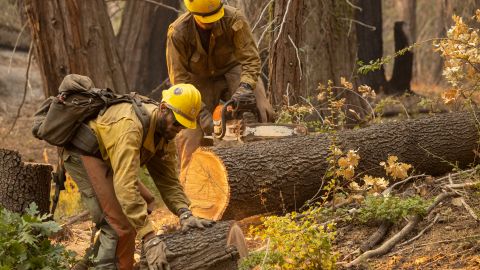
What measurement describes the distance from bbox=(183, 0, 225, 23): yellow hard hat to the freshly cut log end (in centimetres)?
138

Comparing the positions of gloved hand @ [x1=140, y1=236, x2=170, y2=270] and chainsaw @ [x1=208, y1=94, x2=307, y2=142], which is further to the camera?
chainsaw @ [x1=208, y1=94, x2=307, y2=142]

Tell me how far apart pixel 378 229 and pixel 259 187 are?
131 centimetres

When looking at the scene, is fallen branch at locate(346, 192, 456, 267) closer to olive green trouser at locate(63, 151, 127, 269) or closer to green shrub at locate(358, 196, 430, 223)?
green shrub at locate(358, 196, 430, 223)

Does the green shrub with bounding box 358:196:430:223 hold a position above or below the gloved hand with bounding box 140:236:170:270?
below

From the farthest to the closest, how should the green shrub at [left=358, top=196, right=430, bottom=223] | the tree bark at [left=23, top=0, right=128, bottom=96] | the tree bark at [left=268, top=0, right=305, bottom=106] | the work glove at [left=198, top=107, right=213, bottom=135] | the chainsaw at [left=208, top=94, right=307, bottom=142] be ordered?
the tree bark at [left=268, top=0, right=305, bottom=106]
the tree bark at [left=23, top=0, right=128, bottom=96]
the work glove at [left=198, top=107, right=213, bottom=135]
the chainsaw at [left=208, top=94, right=307, bottom=142]
the green shrub at [left=358, top=196, right=430, bottom=223]

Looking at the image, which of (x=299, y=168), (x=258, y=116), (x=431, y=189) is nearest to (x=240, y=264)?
(x=299, y=168)

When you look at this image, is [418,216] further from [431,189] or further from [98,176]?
[98,176]

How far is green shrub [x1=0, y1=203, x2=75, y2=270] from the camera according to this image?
17.7ft

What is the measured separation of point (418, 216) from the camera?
6777 millimetres

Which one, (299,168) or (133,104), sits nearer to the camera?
(133,104)

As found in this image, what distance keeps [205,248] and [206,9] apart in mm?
3257

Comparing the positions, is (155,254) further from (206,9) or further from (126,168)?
(206,9)

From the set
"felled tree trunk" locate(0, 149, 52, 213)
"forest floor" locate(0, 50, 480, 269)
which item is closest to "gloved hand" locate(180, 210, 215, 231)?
"forest floor" locate(0, 50, 480, 269)

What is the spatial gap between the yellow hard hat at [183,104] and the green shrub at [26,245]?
113 cm
